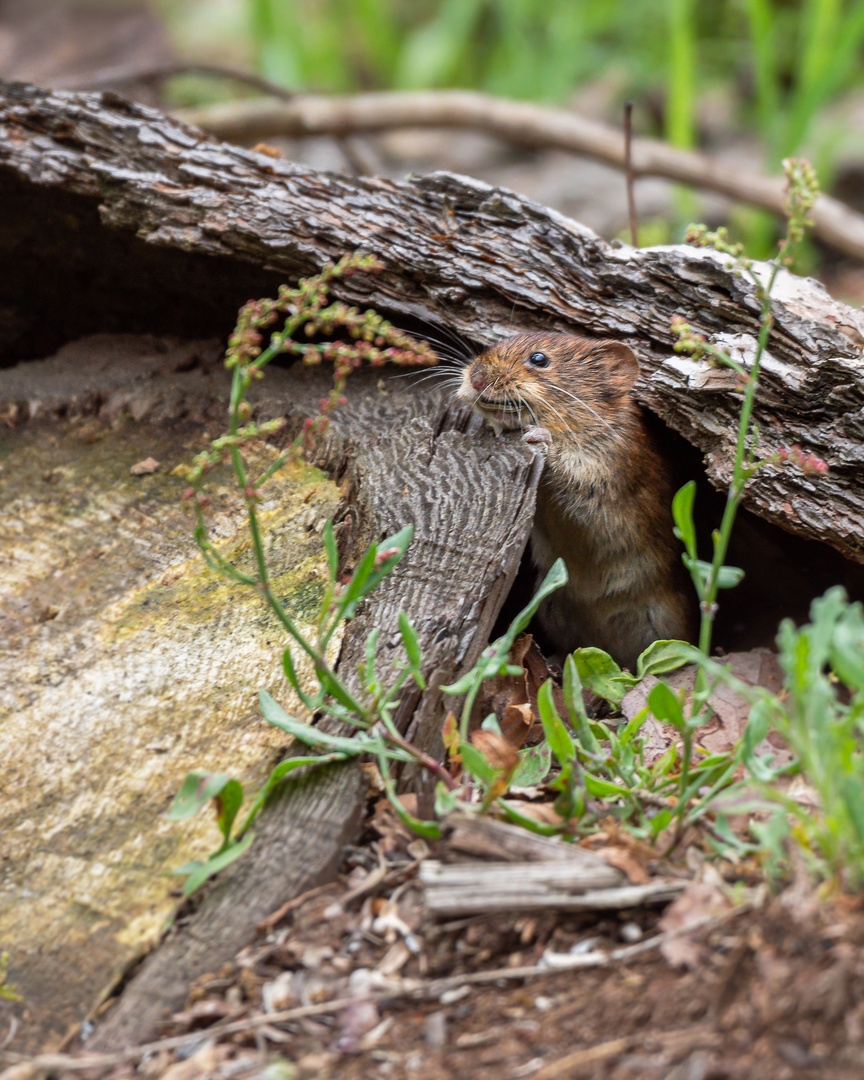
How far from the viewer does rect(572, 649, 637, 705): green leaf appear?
103 inches

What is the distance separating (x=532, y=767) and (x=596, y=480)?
149cm

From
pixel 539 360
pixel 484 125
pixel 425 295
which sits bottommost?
pixel 539 360

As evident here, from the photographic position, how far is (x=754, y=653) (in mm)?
3344

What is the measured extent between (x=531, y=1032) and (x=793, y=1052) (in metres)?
0.42

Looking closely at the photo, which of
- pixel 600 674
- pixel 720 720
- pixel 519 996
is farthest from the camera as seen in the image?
pixel 720 720

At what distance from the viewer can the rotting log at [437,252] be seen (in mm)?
2891

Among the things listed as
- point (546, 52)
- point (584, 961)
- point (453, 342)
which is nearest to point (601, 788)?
point (584, 961)

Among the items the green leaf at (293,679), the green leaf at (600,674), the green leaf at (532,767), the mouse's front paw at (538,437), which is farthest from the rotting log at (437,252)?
the green leaf at (293,679)

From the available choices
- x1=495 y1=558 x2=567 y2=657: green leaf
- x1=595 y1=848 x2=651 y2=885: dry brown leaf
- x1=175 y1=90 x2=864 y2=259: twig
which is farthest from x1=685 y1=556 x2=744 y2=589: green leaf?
x1=175 y1=90 x2=864 y2=259: twig

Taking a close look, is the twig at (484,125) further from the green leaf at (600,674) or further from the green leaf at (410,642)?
the green leaf at (410,642)

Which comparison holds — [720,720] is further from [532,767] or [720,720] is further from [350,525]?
[350,525]

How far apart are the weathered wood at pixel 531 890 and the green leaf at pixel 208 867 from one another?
1.41 ft

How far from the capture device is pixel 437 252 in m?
3.19

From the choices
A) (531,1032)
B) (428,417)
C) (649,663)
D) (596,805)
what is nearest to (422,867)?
(531,1032)
